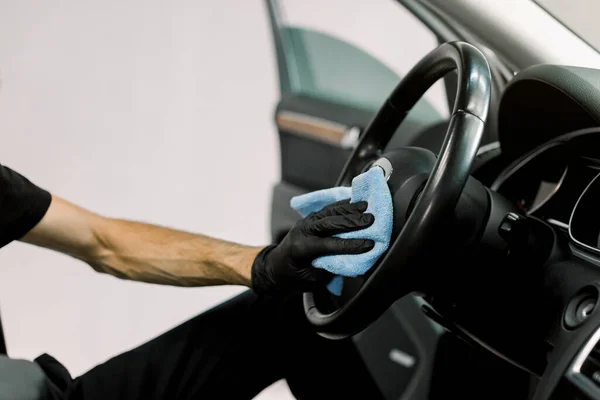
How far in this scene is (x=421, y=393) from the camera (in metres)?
1.19

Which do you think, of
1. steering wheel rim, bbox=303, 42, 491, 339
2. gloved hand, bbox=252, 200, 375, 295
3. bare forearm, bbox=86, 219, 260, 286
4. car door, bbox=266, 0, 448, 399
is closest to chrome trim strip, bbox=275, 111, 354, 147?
car door, bbox=266, 0, 448, 399

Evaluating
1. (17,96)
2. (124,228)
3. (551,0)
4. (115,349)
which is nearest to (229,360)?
(124,228)

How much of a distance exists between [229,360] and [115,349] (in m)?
0.90

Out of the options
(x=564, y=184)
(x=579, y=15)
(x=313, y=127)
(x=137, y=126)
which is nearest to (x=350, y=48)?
(x=313, y=127)

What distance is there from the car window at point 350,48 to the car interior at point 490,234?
474 mm

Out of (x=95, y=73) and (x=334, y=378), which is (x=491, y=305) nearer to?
(x=334, y=378)

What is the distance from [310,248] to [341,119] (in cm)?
80

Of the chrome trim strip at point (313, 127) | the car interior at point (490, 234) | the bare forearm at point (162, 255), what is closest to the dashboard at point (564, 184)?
the car interior at point (490, 234)

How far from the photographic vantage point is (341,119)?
4.87 ft

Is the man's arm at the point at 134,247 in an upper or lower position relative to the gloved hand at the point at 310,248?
lower

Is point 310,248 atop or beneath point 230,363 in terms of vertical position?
atop

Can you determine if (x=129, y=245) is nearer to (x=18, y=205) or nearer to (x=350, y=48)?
(x=18, y=205)

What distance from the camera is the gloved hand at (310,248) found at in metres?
0.68

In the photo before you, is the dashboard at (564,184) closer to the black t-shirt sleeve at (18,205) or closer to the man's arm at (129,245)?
the man's arm at (129,245)
